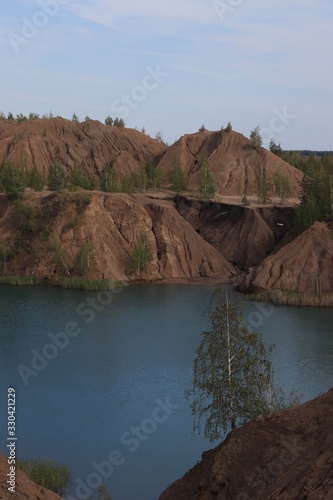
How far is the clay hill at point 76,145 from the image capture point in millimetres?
90812

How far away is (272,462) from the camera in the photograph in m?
14.6

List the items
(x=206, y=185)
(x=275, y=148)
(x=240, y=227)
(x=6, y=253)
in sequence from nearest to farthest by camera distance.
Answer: (x=6, y=253), (x=240, y=227), (x=206, y=185), (x=275, y=148)

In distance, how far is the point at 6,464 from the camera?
1568cm

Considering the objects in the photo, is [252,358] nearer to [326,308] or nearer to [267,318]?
[267,318]

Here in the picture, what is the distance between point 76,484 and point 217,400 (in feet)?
16.3

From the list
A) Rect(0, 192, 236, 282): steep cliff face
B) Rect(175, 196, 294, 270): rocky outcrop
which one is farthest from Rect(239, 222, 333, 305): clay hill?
Rect(175, 196, 294, 270): rocky outcrop

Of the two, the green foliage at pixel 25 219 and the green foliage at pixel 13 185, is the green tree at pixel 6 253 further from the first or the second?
the green foliage at pixel 13 185

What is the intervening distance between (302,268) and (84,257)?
18.0m

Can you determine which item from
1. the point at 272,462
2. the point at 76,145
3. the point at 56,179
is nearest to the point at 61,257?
the point at 56,179

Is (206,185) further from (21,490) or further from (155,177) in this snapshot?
(21,490)

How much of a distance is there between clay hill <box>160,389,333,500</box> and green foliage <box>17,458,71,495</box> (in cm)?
403

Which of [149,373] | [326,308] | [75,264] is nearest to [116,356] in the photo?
[149,373]

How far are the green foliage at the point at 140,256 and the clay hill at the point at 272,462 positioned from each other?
43.2 metres

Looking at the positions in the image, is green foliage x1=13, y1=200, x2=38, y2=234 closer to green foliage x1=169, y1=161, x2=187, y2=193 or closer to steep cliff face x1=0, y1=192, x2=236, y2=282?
steep cliff face x1=0, y1=192, x2=236, y2=282
